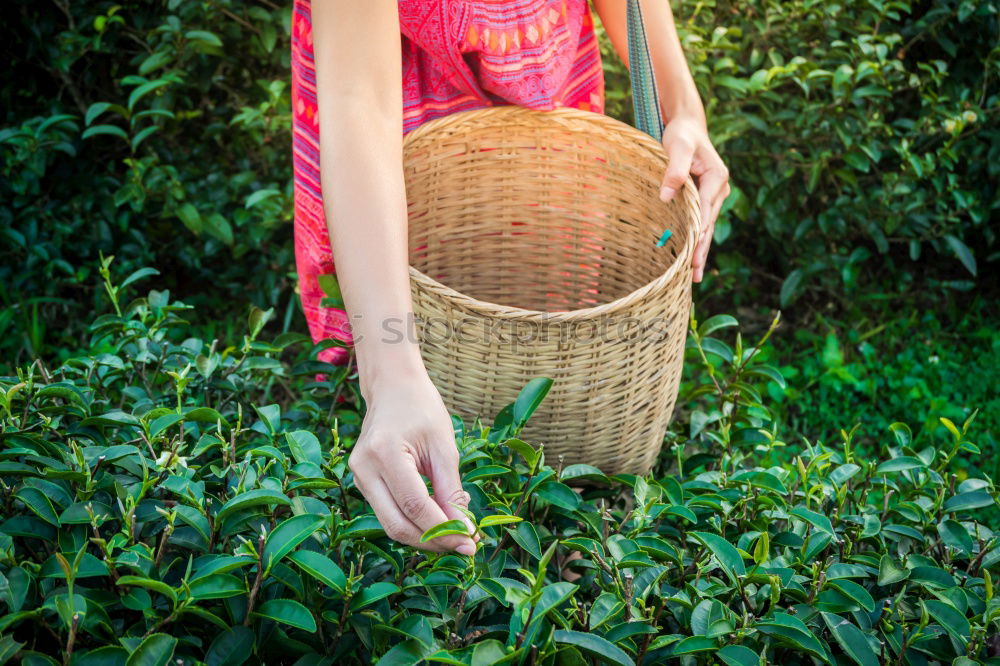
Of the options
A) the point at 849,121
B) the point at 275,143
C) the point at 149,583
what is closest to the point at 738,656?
the point at 149,583

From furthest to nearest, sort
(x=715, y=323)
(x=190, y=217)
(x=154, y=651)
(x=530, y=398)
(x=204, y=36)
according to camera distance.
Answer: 1. (x=190, y=217)
2. (x=204, y=36)
3. (x=715, y=323)
4. (x=530, y=398)
5. (x=154, y=651)

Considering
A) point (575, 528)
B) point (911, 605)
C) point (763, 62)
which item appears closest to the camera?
point (911, 605)

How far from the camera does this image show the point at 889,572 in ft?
3.35

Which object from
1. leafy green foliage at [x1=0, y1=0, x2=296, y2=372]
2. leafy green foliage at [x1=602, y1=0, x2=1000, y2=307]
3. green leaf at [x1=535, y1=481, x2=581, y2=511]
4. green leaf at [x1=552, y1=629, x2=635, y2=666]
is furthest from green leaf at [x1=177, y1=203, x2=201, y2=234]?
green leaf at [x1=552, y1=629, x2=635, y2=666]

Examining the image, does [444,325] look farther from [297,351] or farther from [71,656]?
[297,351]

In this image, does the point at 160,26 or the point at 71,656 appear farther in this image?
the point at 160,26

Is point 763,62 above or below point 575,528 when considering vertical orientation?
above

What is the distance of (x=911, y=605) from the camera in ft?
3.35

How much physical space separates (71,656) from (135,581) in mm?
94

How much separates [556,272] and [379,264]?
844 millimetres

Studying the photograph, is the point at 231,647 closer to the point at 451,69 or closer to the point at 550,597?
the point at 550,597

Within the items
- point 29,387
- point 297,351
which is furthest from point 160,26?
point 29,387

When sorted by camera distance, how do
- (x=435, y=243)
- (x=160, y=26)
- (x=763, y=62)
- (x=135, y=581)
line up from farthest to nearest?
(x=763, y=62) → (x=160, y=26) → (x=435, y=243) → (x=135, y=581)

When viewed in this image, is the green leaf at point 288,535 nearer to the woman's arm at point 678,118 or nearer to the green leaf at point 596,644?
the green leaf at point 596,644
